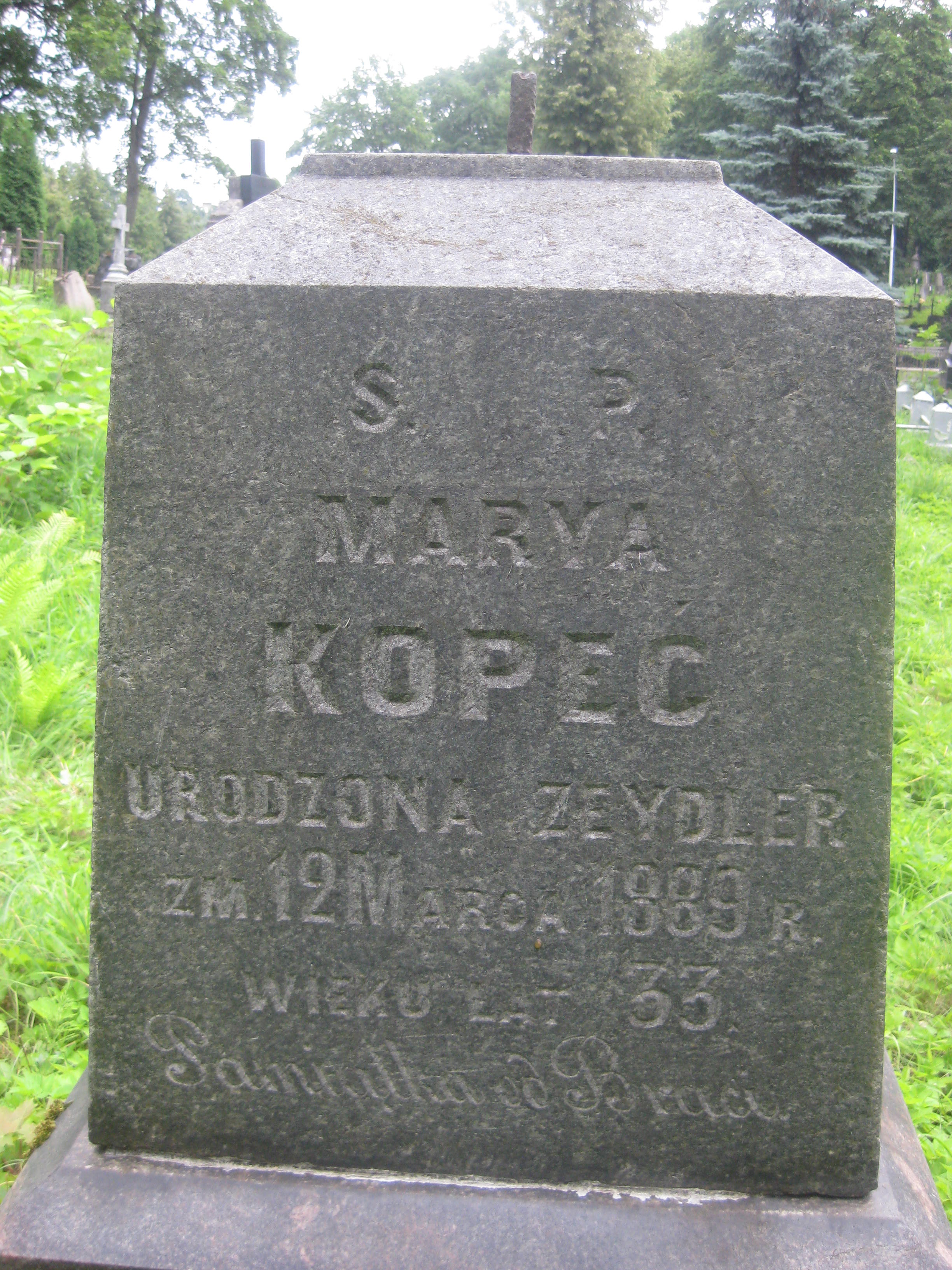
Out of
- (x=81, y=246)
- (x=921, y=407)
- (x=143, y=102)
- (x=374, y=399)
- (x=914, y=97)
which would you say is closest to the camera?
(x=374, y=399)

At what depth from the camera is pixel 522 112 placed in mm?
1841

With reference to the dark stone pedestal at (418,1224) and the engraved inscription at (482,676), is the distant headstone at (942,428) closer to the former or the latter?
the engraved inscription at (482,676)

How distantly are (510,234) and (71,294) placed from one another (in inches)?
570

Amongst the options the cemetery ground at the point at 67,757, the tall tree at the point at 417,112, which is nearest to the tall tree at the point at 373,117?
the tall tree at the point at 417,112

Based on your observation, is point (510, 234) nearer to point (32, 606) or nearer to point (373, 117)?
point (32, 606)

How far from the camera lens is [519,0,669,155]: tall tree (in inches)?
1033

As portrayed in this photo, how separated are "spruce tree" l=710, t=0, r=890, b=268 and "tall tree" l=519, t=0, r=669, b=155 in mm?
11886

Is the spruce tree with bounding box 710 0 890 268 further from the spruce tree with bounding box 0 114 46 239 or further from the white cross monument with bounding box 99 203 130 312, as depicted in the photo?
the spruce tree with bounding box 0 114 46 239

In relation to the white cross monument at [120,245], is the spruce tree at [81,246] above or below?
above

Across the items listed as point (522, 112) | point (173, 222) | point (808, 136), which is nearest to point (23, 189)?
point (808, 136)

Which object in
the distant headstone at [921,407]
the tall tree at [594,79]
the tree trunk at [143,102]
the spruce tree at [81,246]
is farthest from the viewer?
the spruce tree at [81,246]

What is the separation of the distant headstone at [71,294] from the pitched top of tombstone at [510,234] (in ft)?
44.5

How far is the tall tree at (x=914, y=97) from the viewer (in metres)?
32.5

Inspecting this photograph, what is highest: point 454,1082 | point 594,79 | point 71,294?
point 594,79
